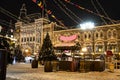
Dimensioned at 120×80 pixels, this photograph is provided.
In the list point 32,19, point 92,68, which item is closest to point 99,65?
point 92,68

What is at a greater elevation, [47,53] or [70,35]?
[70,35]

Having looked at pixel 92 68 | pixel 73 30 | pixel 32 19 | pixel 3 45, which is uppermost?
pixel 32 19

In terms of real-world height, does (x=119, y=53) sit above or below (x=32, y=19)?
below

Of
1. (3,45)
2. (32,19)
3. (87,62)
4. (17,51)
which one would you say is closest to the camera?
(3,45)

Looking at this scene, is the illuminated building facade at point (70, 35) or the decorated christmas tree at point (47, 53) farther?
the illuminated building facade at point (70, 35)

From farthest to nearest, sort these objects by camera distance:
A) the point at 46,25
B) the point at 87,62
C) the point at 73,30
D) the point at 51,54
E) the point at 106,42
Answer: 1. the point at 46,25
2. the point at 73,30
3. the point at 106,42
4. the point at 51,54
5. the point at 87,62

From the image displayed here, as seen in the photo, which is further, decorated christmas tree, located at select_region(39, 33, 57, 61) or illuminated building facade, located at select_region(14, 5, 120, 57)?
illuminated building facade, located at select_region(14, 5, 120, 57)

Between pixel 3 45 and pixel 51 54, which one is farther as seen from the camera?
pixel 51 54

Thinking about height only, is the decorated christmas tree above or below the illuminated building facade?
below

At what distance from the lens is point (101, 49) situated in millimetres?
48969

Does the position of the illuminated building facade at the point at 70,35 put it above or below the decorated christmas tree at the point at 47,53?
above

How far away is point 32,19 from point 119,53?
34237 millimetres

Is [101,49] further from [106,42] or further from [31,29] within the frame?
[31,29]

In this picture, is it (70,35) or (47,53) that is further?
(70,35)
